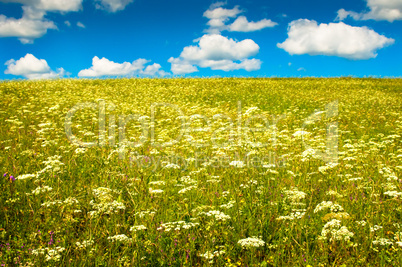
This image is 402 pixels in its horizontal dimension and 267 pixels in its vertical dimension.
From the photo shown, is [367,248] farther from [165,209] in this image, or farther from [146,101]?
[146,101]

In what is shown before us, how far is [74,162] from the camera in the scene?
596 cm

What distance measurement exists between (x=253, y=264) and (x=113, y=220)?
198 centimetres

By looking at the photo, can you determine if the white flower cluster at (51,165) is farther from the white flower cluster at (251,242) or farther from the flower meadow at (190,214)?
the white flower cluster at (251,242)

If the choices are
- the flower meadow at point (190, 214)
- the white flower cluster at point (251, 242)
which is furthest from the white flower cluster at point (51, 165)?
the white flower cluster at point (251, 242)

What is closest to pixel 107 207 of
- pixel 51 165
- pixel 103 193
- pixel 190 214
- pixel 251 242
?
pixel 103 193

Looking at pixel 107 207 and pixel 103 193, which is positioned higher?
pixel 103 193

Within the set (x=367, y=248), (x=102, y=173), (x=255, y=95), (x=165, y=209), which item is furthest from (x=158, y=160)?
(x=255, y=95)

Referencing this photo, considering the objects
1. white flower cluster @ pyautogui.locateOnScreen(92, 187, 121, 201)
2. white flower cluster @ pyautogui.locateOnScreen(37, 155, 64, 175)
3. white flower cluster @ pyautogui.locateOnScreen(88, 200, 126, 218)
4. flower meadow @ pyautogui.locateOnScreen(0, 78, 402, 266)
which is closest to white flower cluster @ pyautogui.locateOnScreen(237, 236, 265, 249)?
flower meadow @ pyautogui.locateOnScreen(0, 78, 402, 266)

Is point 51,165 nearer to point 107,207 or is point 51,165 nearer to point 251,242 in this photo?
point 107,207

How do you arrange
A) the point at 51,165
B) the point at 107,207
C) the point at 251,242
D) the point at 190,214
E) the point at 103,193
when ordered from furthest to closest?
the point at 51,165 → the point at 190,214 → the point at 107,207 → the point at 103,193 → the point at 251,242

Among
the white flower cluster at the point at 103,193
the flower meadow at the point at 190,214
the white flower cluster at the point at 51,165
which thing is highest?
the white flower cluster at the point at 51,165

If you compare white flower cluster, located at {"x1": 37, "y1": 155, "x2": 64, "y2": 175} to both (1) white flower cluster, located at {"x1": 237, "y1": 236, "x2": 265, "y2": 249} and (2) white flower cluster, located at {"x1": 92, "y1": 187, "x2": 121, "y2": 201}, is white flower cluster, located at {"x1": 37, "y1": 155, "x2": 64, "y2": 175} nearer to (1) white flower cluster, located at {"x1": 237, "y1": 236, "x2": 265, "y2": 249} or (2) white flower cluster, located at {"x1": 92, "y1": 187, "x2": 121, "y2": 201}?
(2) white flower cluster, located at {"x1": 92, "y1": 187, "x2": 121, "y2": 201}

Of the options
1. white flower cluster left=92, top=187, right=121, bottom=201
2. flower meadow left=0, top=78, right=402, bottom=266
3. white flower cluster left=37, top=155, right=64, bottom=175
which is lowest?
flower meadow left=0, top=78, right=402, bottom=266

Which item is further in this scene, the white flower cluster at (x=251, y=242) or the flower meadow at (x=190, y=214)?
the flower meadow at (x=190, y=214)
